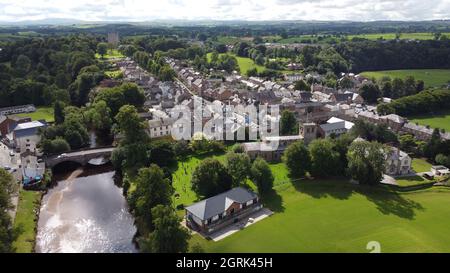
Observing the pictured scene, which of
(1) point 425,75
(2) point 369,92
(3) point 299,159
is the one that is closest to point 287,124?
(3) point 299,159

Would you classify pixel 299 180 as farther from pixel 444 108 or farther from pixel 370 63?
pixel 370 63

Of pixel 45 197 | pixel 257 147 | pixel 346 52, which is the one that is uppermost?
pixel 346 52

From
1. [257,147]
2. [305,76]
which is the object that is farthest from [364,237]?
[305,76]

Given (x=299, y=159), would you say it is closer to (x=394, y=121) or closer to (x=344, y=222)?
(x=344, y=222)

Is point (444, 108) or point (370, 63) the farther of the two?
point (370, 63)

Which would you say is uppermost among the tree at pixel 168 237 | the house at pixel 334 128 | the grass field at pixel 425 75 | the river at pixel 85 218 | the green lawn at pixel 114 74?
the green lawn at pixel 114 74

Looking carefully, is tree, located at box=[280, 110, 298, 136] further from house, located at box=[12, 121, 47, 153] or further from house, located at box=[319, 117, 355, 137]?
house, located at box=[12, 121, 47, 153]

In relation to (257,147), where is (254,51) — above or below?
above

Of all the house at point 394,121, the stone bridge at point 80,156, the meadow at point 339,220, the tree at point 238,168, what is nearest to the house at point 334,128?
the house at point 394,121

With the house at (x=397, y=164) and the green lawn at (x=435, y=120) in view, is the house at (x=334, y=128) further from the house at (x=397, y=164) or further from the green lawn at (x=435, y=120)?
the green lawn at (x=435, y=120)
